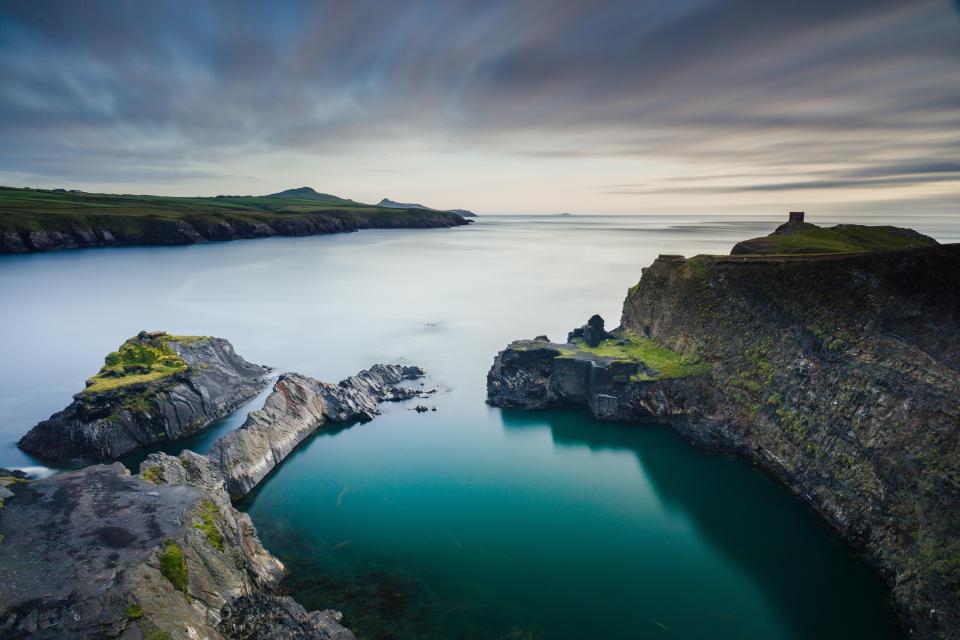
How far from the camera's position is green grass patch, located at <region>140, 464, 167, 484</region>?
1971 cm

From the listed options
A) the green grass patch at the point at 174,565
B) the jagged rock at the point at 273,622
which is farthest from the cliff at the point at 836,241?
the green grass patch at the point at 174,565

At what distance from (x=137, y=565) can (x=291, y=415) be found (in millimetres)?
18804

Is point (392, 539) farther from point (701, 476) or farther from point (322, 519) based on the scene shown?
point (701, 476)

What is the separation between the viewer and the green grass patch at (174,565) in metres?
14.2

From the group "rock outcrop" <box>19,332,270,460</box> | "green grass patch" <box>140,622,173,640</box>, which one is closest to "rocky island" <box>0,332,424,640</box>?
"green grass patch" <box>140,622,173,640</box>


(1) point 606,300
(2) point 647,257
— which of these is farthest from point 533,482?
(2) point 647,257

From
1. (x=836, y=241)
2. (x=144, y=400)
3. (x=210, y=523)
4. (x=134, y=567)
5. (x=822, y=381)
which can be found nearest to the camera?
(x=134, y=567)

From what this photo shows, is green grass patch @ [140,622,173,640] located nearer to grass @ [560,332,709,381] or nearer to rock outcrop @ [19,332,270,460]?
rock outcrop @ [19,332,270,460]

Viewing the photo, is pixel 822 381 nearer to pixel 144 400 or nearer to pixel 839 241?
pixel 839 241

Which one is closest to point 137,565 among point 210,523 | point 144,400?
point 210,523

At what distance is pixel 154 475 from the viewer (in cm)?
2019

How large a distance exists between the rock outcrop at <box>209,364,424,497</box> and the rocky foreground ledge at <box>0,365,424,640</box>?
13.8ft

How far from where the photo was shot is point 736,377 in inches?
1206

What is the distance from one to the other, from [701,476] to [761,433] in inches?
168
